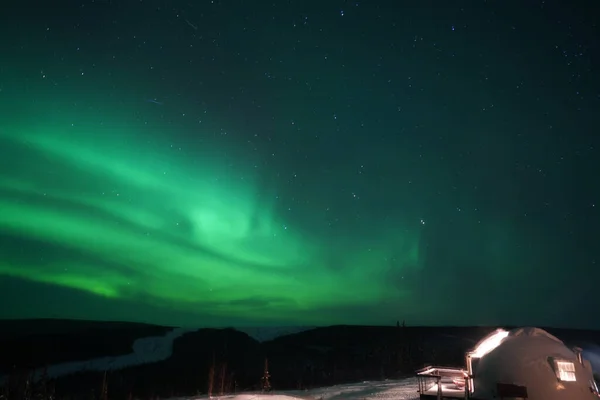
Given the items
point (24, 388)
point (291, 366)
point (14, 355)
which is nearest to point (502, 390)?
point (24, 388)

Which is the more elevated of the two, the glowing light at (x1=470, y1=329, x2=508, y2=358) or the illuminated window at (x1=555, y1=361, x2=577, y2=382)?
the glowing light at (x1=470, y1=329, x2=508, y2=358)

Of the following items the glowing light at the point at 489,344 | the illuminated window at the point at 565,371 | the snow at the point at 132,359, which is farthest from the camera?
the snow at the point at 132,359

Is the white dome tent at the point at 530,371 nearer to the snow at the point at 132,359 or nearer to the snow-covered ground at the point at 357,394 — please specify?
the snow-covered ground at the point at 357,394

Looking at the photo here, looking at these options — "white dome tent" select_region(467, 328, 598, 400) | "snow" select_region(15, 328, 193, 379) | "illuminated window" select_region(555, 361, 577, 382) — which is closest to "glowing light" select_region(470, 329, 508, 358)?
"white dome tent" select_region(467, 328, 598, 400)

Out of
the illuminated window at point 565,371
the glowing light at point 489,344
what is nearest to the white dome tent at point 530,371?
the illuminated window at point 565,371

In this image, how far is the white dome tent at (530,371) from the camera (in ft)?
65.8

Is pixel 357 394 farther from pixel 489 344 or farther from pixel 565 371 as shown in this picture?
pixel 565 371

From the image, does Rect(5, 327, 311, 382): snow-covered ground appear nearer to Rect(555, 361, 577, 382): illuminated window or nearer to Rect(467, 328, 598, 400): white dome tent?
Rect(467, 328, 598, 400): white dome tent

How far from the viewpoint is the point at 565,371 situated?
20562mm

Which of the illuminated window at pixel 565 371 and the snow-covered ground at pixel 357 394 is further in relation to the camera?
the snow-covered ground at pixel 357 394

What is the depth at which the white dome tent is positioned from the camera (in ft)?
65.8

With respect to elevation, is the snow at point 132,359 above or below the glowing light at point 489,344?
below

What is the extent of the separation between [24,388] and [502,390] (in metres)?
36.2

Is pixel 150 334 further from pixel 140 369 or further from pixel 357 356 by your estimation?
Result: pixel 357 356
